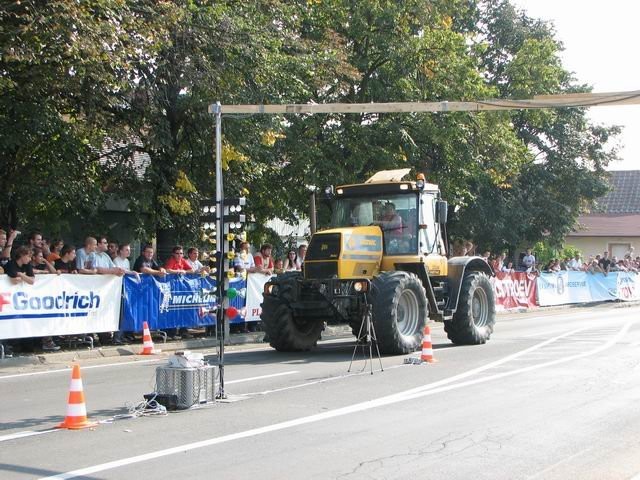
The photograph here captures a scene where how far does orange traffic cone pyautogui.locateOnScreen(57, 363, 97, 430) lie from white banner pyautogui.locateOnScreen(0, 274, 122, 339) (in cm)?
652

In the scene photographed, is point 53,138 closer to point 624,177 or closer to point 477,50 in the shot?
point 477,50

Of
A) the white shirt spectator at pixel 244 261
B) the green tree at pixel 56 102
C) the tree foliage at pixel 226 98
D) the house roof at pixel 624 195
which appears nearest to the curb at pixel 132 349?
the white shirt spectator at pixel 244 261

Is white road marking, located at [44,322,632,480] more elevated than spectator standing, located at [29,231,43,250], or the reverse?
spectator standing, located at [29,231,43,250]

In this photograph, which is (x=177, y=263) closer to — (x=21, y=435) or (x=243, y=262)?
(x=243, y=262)

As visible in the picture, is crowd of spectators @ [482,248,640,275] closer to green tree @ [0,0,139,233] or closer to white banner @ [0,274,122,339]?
green tree @ [0,0,139,233]

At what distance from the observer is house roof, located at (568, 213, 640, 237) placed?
5941 cm

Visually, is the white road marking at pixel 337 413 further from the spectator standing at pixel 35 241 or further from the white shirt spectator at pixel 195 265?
the spectator standing at pixel 35 241

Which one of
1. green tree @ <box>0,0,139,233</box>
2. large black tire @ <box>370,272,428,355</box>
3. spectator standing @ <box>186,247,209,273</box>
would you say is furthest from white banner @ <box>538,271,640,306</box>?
green tree @ <box>0,0,139,233</box>

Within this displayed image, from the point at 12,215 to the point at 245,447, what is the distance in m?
15.3

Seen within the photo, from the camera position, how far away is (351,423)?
356 inches

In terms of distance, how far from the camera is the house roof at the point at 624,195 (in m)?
65.8

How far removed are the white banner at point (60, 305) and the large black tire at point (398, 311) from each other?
5.51m

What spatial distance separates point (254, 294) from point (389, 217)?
5150 millimetres

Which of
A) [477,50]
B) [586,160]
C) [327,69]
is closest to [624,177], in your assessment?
[586,160]
